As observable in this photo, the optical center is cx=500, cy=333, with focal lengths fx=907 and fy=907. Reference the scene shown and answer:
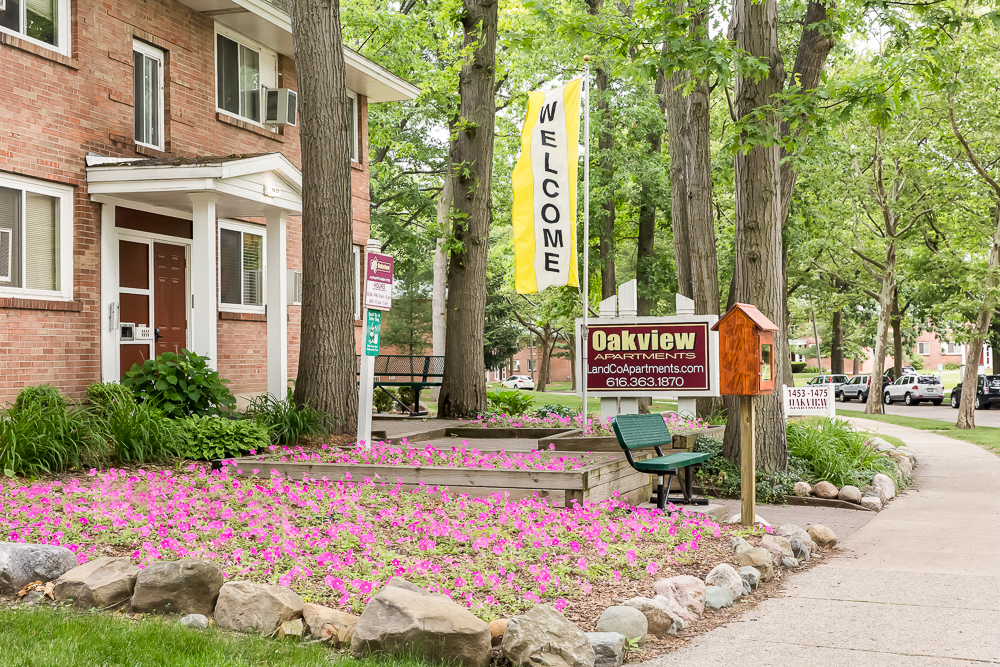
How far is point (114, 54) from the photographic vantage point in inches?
486

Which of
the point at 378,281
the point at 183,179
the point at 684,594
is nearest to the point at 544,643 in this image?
the point at 684,594

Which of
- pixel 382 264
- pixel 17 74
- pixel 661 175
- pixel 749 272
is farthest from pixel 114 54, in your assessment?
pixel 661 175

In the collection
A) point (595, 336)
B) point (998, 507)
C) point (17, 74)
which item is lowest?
point (998, 507)

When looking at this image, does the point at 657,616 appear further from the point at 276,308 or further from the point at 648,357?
the point at 276,308

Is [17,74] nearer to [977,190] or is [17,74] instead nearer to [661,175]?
[661,175]

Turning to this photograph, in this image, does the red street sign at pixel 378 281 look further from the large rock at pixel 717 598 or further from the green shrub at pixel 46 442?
the large rock at pixel 717 598

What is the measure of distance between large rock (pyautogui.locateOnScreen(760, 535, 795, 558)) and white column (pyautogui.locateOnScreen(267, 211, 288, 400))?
848 centimetres

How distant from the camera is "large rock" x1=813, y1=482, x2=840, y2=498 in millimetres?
10320

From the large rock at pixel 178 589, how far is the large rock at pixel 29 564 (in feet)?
2.46

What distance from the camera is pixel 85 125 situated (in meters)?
11.9

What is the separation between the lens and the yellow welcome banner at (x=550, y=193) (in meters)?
11.7

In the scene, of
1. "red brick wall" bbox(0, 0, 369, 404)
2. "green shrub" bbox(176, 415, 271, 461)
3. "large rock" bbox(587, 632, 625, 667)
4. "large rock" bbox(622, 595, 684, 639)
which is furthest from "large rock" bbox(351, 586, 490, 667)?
"red brick wall" bbox(0, 0, 369, 404)

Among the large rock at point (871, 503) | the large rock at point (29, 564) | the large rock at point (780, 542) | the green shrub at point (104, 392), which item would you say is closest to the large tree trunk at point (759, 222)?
the large rock at point (871, 503)

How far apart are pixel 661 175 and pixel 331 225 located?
609 inches
